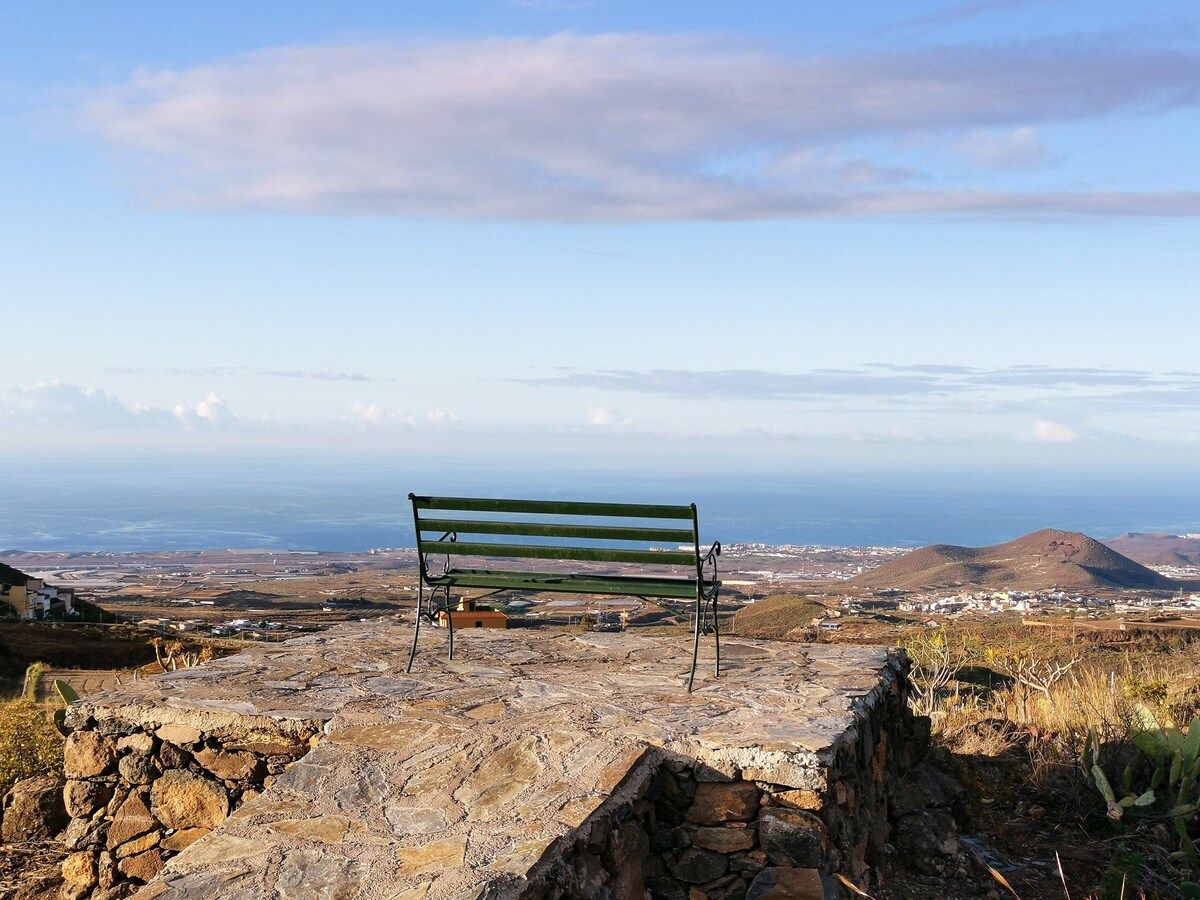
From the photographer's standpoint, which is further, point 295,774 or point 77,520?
point 77,520

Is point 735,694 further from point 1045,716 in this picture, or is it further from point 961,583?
point 961,583

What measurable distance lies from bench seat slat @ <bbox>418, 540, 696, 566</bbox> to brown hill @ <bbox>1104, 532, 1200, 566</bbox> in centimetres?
9498

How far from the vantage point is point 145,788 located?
513 cm

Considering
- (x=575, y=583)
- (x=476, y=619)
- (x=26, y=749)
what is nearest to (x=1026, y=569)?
(x=476, y=619)

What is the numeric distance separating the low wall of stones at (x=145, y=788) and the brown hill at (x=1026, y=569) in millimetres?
49201

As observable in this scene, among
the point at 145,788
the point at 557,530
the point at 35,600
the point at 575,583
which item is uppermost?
the point at 557,530

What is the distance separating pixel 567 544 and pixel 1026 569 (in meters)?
55.3

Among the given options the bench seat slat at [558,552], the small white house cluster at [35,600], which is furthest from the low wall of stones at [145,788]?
the small white house cluster at [35,600]

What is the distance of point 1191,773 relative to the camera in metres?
5.85

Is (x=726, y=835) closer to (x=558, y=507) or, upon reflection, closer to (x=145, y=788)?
(x=558, y=507)

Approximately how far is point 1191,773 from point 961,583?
51.6 meters

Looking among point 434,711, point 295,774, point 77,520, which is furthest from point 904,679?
point 77,520

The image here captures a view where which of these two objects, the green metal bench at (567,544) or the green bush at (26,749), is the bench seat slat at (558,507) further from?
the green bush at (26,749)

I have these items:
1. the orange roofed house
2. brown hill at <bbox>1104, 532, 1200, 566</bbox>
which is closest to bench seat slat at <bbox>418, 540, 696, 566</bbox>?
the orange roofed house
